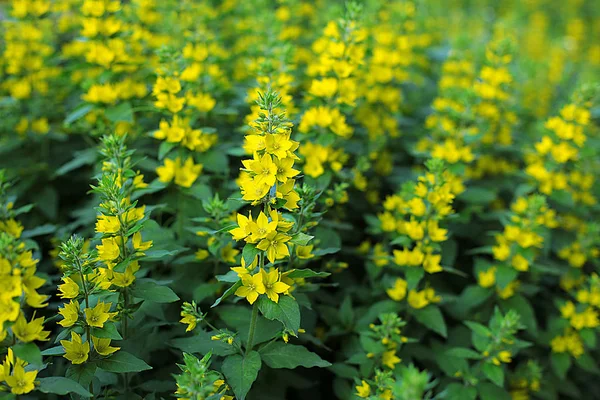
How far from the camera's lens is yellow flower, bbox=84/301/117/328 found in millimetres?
2164

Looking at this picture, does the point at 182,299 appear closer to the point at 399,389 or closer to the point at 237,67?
the point at 399,389

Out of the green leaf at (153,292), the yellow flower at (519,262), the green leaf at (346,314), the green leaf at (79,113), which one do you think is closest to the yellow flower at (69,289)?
the green leaf at (153,292)

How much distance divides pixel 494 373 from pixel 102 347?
1976mm

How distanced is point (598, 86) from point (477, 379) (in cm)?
223

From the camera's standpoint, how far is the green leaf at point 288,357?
2330 millimetres

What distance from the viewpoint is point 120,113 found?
10.8 ft

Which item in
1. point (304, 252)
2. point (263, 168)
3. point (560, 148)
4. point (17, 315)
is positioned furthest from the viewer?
point (560, 148)

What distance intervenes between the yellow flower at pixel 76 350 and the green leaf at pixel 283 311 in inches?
28.8

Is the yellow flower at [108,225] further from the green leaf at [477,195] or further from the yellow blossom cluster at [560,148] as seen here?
the yellow blossom cluster at [560,148]

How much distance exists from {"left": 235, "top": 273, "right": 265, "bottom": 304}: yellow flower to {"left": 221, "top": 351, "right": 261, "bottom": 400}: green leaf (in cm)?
32

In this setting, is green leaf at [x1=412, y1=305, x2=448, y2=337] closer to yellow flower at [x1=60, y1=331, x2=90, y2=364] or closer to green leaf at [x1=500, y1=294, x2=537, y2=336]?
green leaf at [x1=500, y1=294, x2=537, y2=336]

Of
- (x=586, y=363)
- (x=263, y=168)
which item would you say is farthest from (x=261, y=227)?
(x=586, y=363)

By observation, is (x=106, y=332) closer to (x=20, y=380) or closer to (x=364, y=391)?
(x=20, y=380)

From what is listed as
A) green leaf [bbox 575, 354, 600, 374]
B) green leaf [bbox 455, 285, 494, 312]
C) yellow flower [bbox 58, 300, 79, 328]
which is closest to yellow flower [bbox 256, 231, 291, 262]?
yellow flower [bbox 58, 300, 79, 328]
